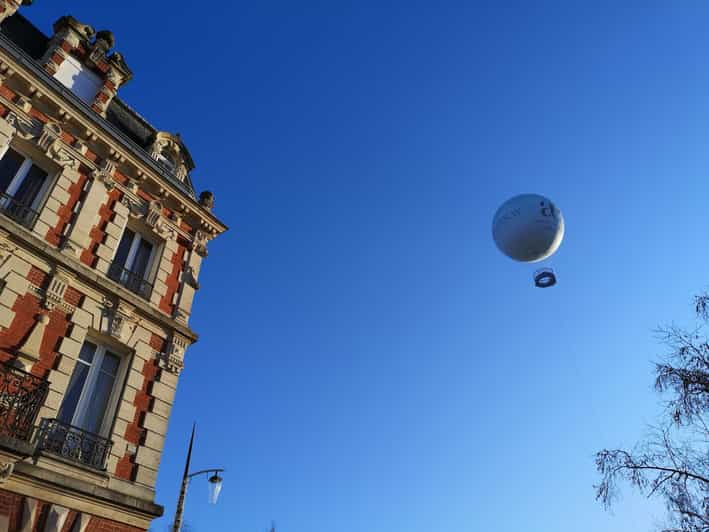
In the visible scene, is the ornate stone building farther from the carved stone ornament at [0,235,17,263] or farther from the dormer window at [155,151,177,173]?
the dormer window at [155,151,177,173]

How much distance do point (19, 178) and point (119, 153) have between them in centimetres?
234

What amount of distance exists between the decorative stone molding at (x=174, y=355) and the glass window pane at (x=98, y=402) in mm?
1118

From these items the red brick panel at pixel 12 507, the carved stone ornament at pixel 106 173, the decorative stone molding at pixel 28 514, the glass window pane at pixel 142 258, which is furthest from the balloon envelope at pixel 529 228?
the red brick panel at pixel 12 507

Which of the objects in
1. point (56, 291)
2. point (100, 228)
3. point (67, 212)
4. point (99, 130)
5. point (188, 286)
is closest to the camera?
point (56, 291)

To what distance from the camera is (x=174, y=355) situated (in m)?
11.6

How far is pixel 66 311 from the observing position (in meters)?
9.95

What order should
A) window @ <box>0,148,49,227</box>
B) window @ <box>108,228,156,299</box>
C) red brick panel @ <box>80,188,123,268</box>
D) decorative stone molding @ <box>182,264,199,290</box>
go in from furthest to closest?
decorative stone molding @ <box>182,264,199,290</box>, window @ <box>108,228,156,299</box>, red brick panel @ <box>80,188,123,268</box>, window @ <box>0,148,49,227</box>

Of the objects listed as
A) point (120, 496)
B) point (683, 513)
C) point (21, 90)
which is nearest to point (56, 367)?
point (120, 496)

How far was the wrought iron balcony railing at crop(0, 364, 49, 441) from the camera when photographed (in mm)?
7785

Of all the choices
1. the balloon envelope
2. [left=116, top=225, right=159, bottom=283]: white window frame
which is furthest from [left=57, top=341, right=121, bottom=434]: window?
the balloon envelope

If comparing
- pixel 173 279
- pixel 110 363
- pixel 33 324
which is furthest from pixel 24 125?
pixel 110 363

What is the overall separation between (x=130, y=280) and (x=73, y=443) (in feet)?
12.8

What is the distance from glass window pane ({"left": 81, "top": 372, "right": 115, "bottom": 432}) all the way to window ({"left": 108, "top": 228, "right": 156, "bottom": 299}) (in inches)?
84.0

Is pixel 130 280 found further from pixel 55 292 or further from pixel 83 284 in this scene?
pixel 55 292
